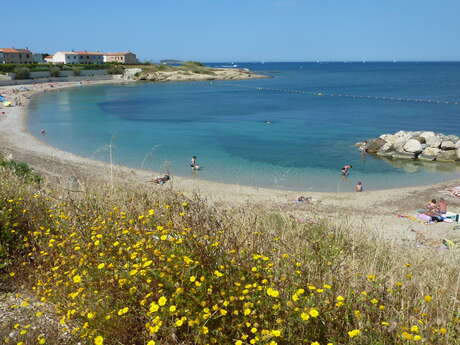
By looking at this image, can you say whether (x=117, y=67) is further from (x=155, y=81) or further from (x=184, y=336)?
(x=184, y=336)

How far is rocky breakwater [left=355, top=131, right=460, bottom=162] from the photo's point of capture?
2888 centimetres

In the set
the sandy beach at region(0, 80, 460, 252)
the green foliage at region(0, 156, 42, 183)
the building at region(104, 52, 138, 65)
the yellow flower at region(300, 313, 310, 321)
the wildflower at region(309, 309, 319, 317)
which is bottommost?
the sandy beach at region(0, 80, 460, 252)

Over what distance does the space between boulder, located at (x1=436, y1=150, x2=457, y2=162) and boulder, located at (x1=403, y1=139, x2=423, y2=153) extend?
54.8 inches

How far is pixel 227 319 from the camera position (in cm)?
323

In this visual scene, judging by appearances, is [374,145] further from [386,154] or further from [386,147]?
[386,154]

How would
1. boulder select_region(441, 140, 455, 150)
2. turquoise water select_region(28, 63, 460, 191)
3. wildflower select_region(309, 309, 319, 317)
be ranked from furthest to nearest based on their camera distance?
1. boulder select_region(441, 140, 455, 150)
2. turquoise water select_region(28, 63, 460, 191)
3. wildflower select_region(309, 309, 319, 317)

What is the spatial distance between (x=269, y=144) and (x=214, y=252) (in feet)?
98.8

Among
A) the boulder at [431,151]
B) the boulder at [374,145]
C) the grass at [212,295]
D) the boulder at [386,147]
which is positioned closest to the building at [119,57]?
the boulder at [374,145]

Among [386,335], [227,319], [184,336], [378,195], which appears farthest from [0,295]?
[378,195]

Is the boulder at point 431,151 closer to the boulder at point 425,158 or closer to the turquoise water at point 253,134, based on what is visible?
the boulder at point 425,158

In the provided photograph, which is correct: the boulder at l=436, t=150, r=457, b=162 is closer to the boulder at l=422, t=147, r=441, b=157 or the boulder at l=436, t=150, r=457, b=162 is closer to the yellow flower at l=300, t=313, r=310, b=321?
the boulder at l=422, t=147, r=441, b=157

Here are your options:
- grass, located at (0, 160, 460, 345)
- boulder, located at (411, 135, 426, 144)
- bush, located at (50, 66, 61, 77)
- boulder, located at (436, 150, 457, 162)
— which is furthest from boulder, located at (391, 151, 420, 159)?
bush, located at (50, 66, 61, 77)

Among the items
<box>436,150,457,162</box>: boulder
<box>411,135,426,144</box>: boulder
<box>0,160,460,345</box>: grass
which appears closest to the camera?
<box>0,160,460,345</box>: grass

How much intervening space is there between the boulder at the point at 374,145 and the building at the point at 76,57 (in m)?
120
